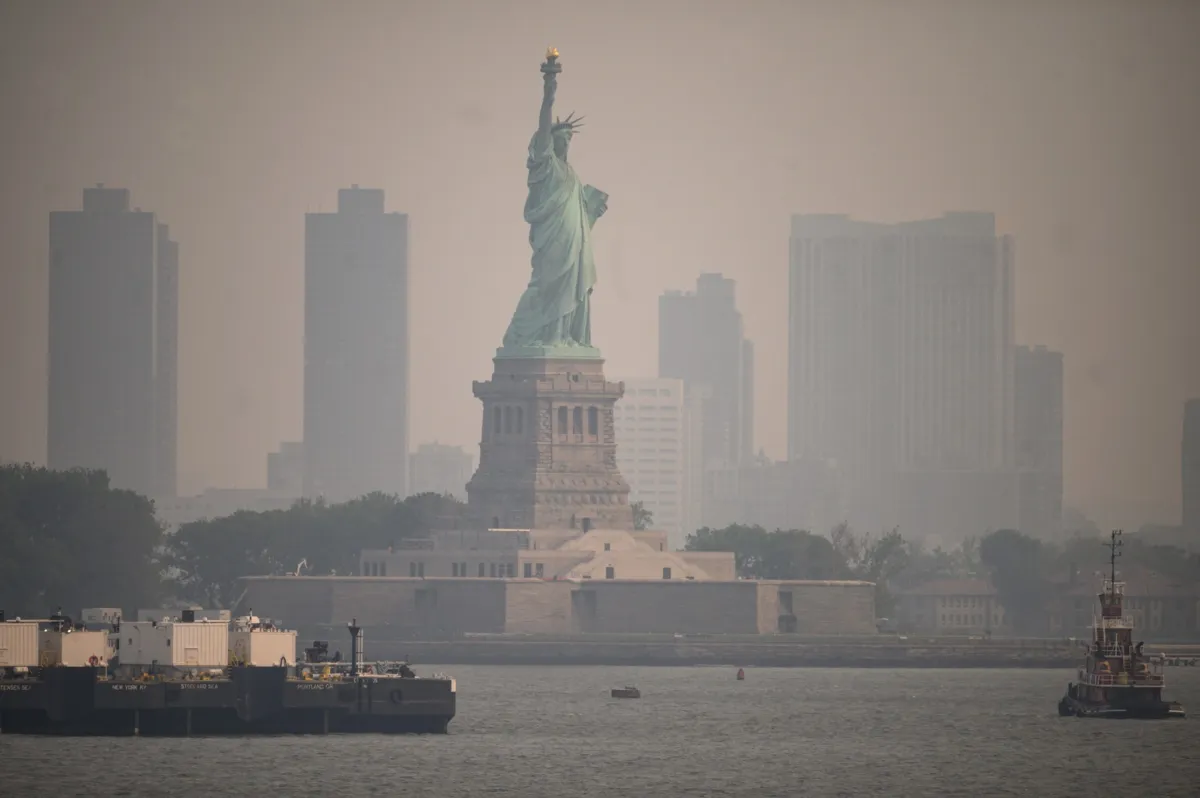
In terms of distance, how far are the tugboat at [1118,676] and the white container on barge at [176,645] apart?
39.7 meters

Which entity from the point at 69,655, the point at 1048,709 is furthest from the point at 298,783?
the point at 1048,709

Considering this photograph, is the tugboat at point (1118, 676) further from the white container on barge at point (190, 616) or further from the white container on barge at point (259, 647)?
the white container on barge at point (190, 616)

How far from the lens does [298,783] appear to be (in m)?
145

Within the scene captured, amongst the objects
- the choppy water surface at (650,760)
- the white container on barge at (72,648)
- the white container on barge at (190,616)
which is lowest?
the choppy water surface at (650,760)

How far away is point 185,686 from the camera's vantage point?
158 m

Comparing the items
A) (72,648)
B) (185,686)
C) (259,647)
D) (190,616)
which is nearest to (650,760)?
(259,647)

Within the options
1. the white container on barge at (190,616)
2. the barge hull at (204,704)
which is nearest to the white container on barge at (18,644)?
the barge hull at (204,704)

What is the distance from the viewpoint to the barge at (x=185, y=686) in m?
157

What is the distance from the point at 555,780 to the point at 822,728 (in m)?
34.2

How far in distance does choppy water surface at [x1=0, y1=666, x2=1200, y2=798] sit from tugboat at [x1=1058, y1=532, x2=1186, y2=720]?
1.04 metres

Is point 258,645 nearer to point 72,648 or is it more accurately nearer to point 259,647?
point 259,647

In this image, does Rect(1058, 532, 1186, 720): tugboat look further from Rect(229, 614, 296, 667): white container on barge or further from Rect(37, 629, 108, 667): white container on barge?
Rect(37, 629, 108, 667): white container on barge

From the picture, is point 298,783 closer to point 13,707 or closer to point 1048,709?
point 13,707

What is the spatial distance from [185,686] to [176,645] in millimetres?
1851
